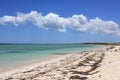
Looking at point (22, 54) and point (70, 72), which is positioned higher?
point (70, 72)

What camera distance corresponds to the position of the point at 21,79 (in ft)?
44.2

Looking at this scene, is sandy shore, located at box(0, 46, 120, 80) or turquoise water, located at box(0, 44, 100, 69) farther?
turquoise water, located at box(0, 44, 100, 69)

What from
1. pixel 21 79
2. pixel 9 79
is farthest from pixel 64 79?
pixel 9 79

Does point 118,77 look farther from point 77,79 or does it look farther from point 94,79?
point 77,79

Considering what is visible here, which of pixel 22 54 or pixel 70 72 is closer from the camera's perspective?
pixel 70 72

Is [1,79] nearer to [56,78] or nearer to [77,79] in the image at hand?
[56,78]

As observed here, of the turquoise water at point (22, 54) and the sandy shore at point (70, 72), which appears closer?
the sandy shore at point (70, 72)

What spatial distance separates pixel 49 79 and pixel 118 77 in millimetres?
3565

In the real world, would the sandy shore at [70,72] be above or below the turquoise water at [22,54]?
above

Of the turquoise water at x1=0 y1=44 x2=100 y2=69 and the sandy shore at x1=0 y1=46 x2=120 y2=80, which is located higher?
the sandy shore at x1=0 y1=46 x2=120 y2=80

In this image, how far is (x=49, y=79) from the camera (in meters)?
12.8

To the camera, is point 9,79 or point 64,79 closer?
point 64,79

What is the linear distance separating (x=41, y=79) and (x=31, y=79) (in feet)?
2.09

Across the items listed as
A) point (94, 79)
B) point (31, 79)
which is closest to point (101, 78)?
point (94, 79)
